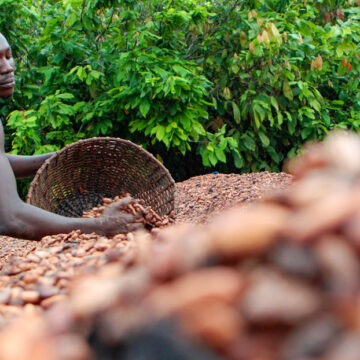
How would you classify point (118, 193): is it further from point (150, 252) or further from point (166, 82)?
point (150, 252)

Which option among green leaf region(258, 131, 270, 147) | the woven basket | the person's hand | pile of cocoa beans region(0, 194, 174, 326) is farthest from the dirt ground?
pile of cocoa beans region(0, 194, 174, 326)

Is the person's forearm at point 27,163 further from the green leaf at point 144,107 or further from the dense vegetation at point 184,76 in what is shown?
the green leaf at point 144,107

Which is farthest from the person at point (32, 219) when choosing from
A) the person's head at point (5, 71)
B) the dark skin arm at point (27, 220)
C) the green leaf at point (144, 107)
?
the green leaf at point (144, 107)

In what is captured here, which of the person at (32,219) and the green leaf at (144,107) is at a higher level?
the green leaf at (144,107)

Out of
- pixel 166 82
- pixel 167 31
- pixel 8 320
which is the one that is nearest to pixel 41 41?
pixel 167 31

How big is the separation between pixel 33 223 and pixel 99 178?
0.79 metres

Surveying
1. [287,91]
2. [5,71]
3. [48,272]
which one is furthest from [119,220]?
[287,91]

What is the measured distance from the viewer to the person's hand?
150cm

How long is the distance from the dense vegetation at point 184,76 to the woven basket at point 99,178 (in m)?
0.62

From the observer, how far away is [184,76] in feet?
9.44

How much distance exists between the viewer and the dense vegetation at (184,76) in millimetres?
3012

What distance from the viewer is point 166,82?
2816 millimetres

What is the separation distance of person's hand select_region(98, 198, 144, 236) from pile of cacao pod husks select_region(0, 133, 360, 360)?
106 cm

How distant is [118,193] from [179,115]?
2.76ft
